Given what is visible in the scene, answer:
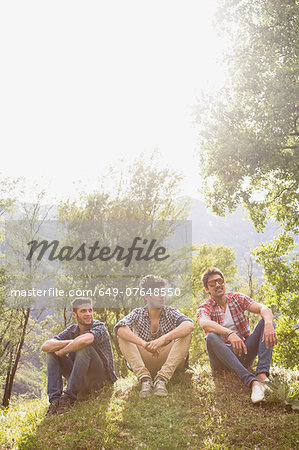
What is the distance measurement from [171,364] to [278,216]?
1098cm

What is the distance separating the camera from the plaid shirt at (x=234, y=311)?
→ 735cm

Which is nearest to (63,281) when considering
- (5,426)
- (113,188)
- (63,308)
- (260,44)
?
(63,308)

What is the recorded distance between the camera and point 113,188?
20.1 meters

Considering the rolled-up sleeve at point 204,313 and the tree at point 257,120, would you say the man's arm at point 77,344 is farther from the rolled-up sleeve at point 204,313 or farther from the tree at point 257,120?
the tree at point 257,120

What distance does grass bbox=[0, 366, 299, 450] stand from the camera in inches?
205

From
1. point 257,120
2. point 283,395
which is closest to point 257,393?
point 283,395

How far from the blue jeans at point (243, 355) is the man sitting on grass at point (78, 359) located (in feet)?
7.41

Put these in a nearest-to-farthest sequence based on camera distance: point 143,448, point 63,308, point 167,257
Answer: point 143,448 → point 167,257 → point 63,308

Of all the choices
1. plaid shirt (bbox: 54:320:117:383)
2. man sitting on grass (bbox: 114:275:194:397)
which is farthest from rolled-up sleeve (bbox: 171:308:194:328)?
plaid shirt (bbox: 54:320:117:383)

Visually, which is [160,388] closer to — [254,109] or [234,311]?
[234,311]

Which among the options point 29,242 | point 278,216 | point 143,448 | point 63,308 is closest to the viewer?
point 143,448

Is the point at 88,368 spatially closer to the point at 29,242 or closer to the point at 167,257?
the point at 167,257

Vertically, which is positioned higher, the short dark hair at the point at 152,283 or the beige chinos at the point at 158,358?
the short dark hair at the point at 152,283

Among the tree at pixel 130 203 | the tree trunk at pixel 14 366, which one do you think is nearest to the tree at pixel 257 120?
the tree at pixel 130 203
